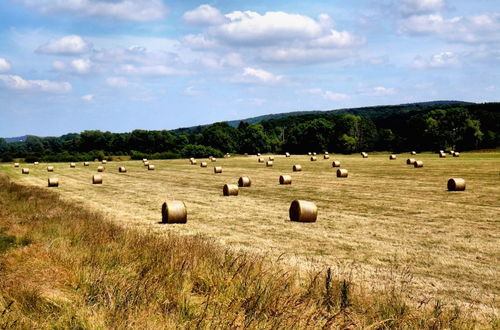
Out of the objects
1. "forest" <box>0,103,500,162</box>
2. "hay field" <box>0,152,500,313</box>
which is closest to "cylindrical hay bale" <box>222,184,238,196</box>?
"hay field" <box>0,152,500,313</box>

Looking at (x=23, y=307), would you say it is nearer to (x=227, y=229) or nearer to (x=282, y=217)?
(x=227, y=229)

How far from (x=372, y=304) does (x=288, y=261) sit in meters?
4.72

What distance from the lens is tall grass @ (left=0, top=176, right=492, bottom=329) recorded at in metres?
6.19

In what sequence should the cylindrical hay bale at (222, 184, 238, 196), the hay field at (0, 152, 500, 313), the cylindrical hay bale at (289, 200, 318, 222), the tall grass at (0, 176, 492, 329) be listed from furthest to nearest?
1. the cylindrical hay bale at (222, 184, 238, 196)
2. the cylindrical hay bale at (289, 200, 318, 222)
3. the hay field at (0, 152, 500, 313)
4. the tall grass at (0, 176, 492, 329)

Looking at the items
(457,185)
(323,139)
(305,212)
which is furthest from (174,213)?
(323,139)

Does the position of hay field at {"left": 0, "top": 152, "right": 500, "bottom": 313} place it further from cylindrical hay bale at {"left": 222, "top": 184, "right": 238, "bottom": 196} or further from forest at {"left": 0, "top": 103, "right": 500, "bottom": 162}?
forest at {"left": 0, "top": 103, "right": 500, "bottom": 162}

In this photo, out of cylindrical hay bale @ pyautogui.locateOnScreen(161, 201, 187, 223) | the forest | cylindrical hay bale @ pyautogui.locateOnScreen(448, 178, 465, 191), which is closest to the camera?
cylindrical hay bale @ pyautogui.locateOnScreen(161, 201, 187, 223)

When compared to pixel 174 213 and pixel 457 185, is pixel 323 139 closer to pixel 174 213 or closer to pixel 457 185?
pixel 457 185

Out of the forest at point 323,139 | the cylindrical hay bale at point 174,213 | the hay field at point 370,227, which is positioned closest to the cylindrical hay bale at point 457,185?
the hay field at point 370,227

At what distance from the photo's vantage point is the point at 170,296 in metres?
7.39

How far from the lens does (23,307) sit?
6.64 m

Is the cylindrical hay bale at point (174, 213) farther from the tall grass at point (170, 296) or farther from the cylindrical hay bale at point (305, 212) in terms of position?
the tall grass at point (170, 296)

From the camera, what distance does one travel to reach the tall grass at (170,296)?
20.3 ft

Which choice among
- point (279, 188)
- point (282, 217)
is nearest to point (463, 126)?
point (279, 188)
